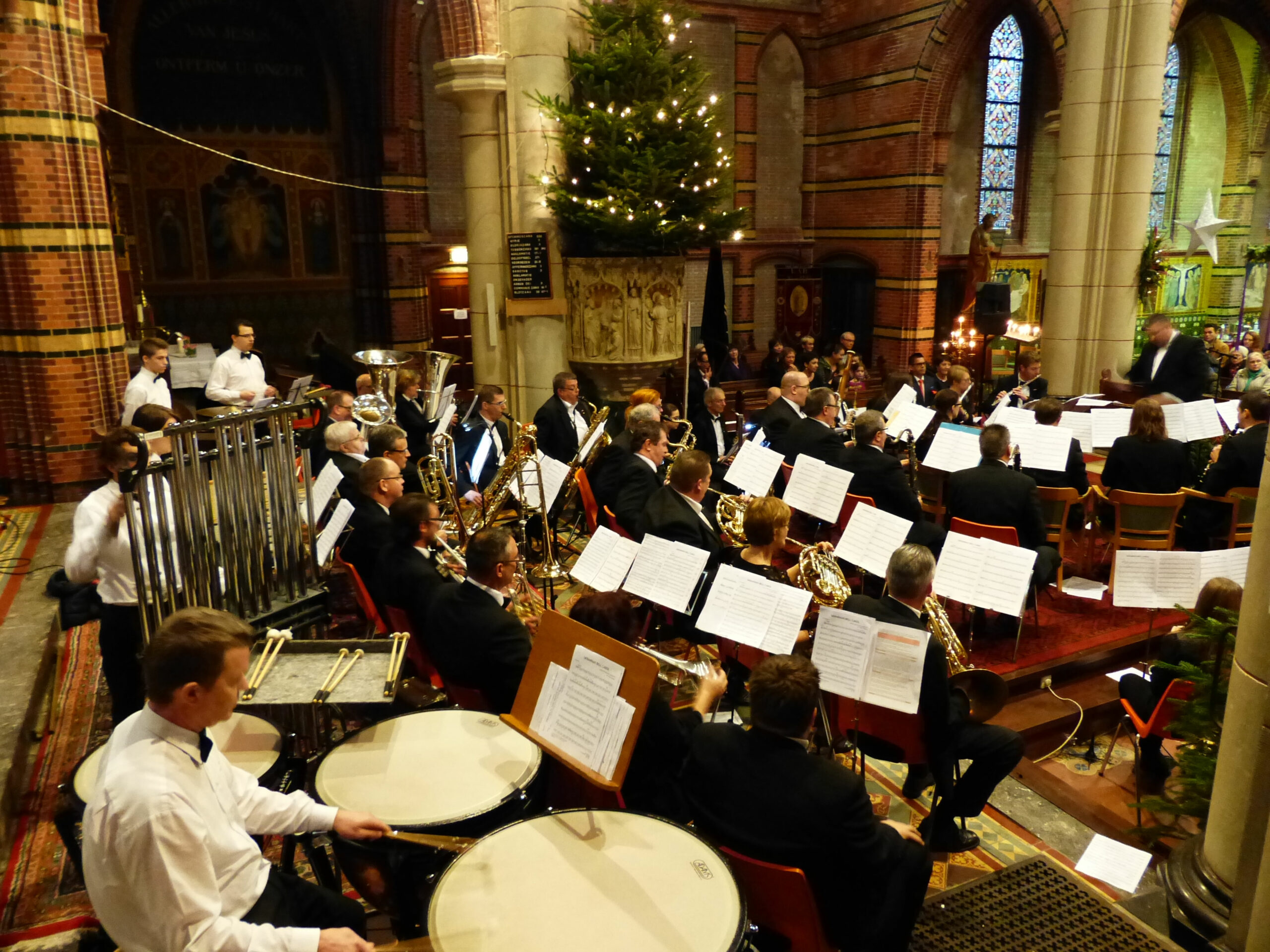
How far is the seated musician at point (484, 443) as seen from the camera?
295 inches

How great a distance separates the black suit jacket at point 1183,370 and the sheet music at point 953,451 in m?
3.20

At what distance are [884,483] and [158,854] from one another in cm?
520

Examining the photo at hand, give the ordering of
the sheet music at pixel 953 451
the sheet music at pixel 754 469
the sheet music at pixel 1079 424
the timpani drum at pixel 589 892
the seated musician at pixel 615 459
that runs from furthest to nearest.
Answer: the sheet music at pixel 1079 424 → the sheet music at pixel 953 451 → the seated musician at pixel 615 459 → the sheet music at pixel 754 469 → the timpani drum at pixel 589 892

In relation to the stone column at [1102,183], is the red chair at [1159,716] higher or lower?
lower

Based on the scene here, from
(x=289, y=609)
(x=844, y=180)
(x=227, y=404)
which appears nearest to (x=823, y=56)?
(x=844, y=180)

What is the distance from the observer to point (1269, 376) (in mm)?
10078

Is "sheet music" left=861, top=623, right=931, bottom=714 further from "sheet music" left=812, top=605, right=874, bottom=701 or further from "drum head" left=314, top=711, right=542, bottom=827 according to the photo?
"drum head" left=314, top=711, right=542, bottom=827

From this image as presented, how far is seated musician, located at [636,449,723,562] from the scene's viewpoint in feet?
17.5

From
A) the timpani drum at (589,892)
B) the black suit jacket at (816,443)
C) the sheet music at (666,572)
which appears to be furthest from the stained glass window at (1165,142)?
the timpani drum at (589,892)

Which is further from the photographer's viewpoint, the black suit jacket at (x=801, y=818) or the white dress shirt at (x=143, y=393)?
the white dress shirt at (x=143, y=393)

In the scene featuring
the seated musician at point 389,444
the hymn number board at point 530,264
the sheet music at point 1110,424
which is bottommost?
the sheet music at point 1110,424

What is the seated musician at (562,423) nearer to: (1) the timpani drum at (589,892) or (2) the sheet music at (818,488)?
(2) the sheet music at (818,488)

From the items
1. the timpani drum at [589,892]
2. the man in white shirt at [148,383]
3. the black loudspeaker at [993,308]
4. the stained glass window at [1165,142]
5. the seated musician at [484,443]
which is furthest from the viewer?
the stained glass window at [1165,142]

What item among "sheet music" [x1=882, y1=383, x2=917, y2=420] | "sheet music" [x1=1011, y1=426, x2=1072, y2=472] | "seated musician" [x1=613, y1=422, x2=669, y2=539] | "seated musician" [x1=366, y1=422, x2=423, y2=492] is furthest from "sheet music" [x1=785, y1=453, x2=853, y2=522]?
"seated musician" [x1=366, y1=422, x2=423, y2=492]
